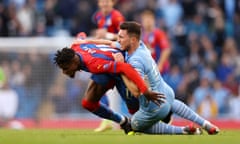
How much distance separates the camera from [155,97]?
38.0 feet

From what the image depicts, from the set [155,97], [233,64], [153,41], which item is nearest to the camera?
[155,97]

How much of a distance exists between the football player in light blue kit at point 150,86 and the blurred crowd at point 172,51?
7486 millimetres

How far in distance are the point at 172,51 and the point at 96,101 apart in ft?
30.1

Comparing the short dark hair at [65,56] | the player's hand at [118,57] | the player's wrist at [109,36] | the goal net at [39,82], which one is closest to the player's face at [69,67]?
the short dark hair at [65,56]

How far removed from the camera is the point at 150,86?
12.0 metres

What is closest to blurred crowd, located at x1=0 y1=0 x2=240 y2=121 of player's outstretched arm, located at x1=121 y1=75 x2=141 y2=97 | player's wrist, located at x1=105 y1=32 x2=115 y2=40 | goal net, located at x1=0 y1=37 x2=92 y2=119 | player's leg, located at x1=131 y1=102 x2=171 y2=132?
goal net, located at x1=0 y1=37 x2=92 y2=119

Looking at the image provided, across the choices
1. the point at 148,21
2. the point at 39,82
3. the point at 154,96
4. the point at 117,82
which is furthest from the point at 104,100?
the point at 39,82

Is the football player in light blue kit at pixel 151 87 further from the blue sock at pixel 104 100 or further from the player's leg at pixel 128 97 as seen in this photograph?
the blue sock at pixel 104 100

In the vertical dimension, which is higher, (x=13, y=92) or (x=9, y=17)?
(x=9, y=17)

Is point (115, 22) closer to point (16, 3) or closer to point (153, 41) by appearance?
point (153, 41)

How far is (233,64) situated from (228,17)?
2.05 meters

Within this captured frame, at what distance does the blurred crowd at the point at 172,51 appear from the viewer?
19.8 metres

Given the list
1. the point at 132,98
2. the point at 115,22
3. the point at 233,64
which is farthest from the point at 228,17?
the point at 132,98

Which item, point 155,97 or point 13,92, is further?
point 13,92
